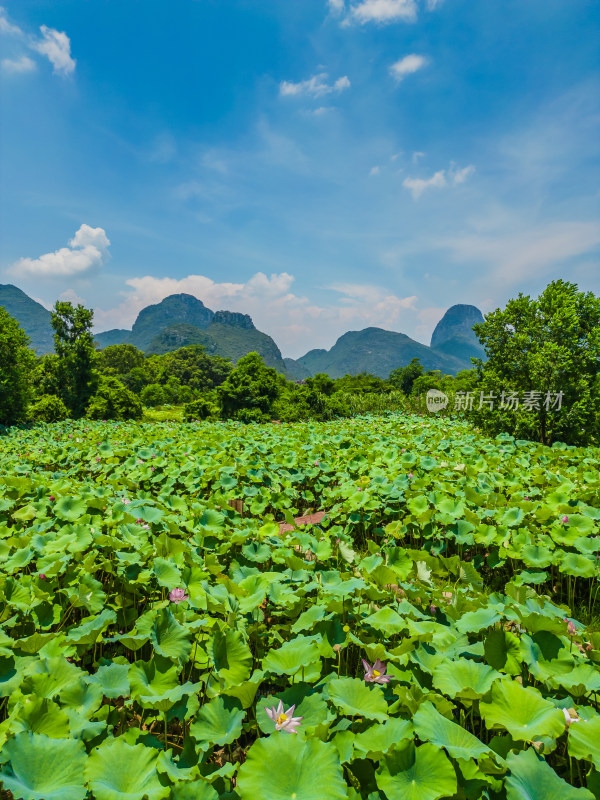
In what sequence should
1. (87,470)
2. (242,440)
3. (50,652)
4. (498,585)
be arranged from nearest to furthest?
(50,652) → (498,585) → (87,470) → (242,440)

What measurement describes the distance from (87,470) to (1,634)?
619cm

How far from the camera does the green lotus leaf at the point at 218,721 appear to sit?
1.25 metres

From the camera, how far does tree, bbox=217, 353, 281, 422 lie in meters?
20.9

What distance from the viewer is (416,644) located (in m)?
1.72

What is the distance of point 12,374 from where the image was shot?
18281 millimetres

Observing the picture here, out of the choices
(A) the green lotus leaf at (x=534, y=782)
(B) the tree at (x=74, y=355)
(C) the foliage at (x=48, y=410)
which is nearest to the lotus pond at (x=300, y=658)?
(A) the green lotus leaf at (x=534, y=782)

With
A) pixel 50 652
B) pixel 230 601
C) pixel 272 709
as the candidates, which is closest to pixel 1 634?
pixel 50 652

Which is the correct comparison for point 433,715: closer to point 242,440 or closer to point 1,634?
point 1,634

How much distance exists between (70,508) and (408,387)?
4619cm

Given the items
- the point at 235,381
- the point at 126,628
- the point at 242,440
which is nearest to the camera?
the point at 126,628

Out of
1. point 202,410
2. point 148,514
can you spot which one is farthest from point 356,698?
point 202,410

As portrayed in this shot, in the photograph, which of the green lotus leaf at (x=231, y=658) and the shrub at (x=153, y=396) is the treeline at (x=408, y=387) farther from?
the green lotus leaf at (x=231, y=658)

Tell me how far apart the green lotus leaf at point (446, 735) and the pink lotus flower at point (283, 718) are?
39 centimetres

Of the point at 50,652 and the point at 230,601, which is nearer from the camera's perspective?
the point at 50,652
